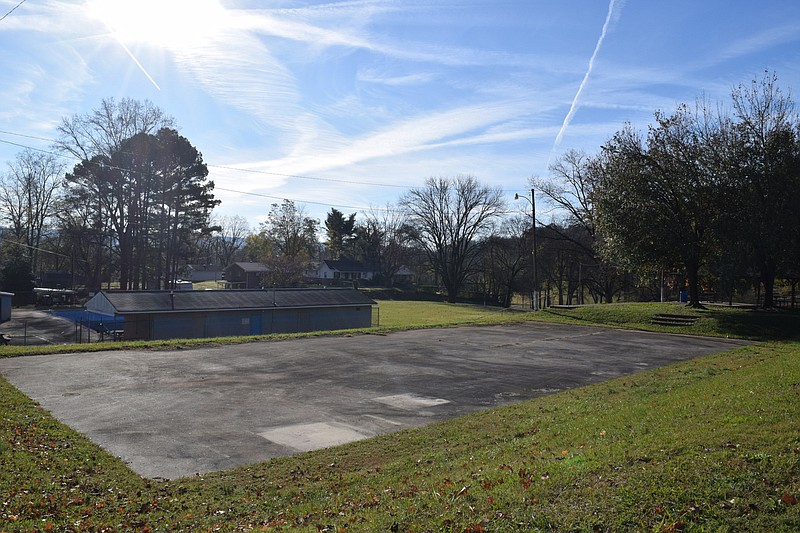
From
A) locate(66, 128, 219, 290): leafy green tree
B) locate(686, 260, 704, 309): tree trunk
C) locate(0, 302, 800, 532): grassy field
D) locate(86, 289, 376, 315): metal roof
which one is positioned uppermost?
locate(66, 128, 219, 290): leafy green tree

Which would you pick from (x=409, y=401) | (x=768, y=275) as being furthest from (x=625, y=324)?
(x=409, y=401)

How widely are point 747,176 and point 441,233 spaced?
187 feet

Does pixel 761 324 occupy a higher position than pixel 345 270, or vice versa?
pixel 345 270

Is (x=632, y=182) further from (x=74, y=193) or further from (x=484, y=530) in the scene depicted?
(x=74, y=193)

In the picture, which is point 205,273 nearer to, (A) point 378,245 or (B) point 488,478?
(A) point 378,245

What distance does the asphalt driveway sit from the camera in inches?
374

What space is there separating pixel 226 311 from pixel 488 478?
2998 centimetres

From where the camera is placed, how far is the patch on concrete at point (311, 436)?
9375 millimetres

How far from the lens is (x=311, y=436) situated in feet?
32.4

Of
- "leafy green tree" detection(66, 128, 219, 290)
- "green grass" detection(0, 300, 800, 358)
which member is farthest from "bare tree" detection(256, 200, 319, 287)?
"green grass" detection(0, 300, 800, 358)

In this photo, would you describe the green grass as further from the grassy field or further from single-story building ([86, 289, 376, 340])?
the grassy field

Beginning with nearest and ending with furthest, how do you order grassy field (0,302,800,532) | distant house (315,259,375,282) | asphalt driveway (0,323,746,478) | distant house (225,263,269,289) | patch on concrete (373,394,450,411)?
grassy field (0,302,800,532), asphalt driveway (0,323,746,478), patch on concrete (373,394,450,411), distant house (225,263,269,289), distant house (315,259,375,282)

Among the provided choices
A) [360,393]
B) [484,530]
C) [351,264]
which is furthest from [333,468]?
[351,264]

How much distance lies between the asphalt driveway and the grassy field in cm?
81
